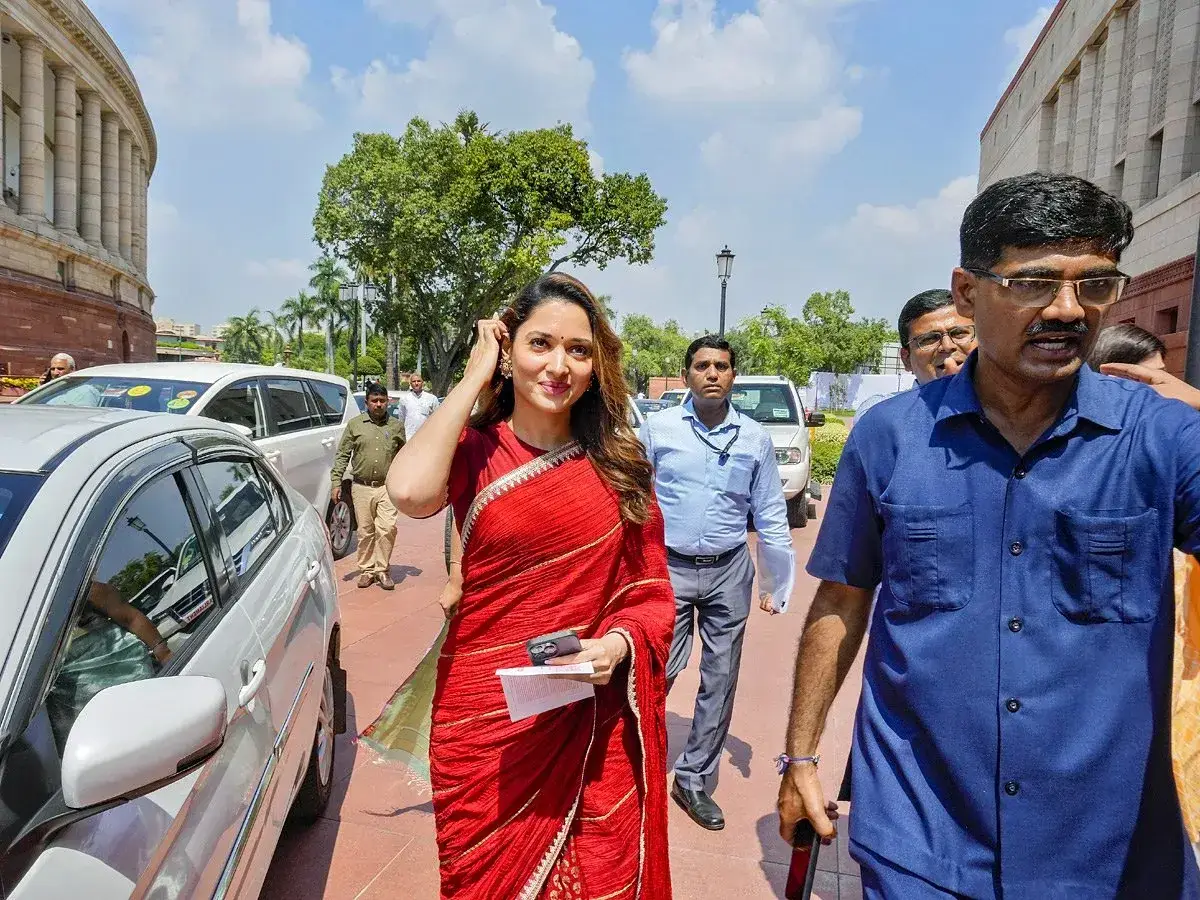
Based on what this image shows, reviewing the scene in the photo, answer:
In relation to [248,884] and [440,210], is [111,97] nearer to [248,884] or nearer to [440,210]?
[440,210]

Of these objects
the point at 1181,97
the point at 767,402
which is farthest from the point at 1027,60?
the point at 767,402

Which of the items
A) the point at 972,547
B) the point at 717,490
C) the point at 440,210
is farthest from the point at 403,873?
the point at 440,210

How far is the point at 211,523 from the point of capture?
2527 mm

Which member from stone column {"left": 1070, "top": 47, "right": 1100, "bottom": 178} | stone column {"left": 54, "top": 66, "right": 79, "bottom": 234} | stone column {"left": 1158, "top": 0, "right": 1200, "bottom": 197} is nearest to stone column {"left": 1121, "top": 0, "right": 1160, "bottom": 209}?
stone column {"left": 1158, "top": 0, "right": 1200, "bottom": 197}

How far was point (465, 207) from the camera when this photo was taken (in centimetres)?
Result: 3027

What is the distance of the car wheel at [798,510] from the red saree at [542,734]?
28.7 feet

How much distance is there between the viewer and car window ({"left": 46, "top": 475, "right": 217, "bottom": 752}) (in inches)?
63.3

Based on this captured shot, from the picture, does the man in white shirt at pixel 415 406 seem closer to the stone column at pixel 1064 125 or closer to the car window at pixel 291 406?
the car window at pixel 291 406

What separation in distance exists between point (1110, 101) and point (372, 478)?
2065cm

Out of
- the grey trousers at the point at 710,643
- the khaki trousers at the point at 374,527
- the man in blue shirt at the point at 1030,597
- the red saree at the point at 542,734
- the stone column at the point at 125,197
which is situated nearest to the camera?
the man in blue shirt at the point at 1030,597

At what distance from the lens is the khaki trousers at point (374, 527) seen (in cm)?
708

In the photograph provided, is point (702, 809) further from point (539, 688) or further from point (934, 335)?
point (934, 335)

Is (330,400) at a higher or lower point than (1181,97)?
lower

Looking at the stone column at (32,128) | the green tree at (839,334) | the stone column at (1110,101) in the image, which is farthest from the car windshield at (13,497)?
the green tree at (839,334)
